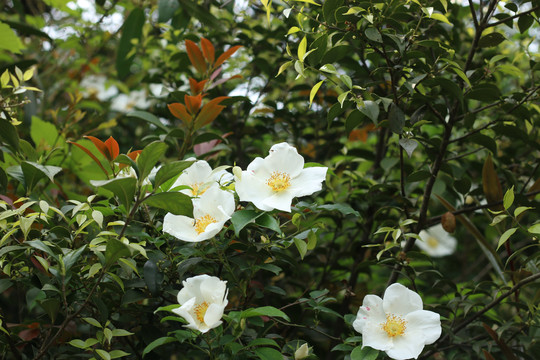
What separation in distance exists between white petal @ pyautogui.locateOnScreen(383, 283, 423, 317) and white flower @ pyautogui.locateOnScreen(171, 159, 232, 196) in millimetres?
410

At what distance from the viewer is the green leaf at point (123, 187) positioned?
0.82m

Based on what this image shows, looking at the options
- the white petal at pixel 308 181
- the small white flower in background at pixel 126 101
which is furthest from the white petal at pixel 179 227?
the small white flower in background at pixel 126 101

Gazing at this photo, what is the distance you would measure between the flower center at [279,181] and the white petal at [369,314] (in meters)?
0.29

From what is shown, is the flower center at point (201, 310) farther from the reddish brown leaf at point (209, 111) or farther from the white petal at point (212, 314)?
the reddish brown leaf at point (209, 111)

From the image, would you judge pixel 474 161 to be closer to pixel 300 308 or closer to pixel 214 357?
pixel 300 308

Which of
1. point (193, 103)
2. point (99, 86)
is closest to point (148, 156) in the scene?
point (193, 103)

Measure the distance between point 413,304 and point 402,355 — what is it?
0.11m

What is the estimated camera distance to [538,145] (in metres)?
1.40

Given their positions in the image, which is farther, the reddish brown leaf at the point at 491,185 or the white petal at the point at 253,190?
the reddish brown leaf at the point at 491,185

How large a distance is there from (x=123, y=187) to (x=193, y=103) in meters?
0.44

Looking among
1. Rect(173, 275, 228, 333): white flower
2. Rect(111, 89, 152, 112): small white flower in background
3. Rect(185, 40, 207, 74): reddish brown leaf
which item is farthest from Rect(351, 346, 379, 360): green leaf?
Rect(111, 89, 152, 112): small white flower in background

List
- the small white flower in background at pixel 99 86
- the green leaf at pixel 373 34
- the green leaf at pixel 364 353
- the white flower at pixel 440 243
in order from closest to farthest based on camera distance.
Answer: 1. the green leaf at pixel 364 353
2. the green leaf at pixel 373 34
3. the white flower at pixel 440 243
4. the small white flower in background at pixel 99 86

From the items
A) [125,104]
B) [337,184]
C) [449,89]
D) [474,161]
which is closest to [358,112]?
[449,89]

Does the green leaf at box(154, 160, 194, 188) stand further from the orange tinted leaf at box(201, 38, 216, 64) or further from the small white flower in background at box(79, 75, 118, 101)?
the small white flower in background at box(79, 75, 118, 101)
